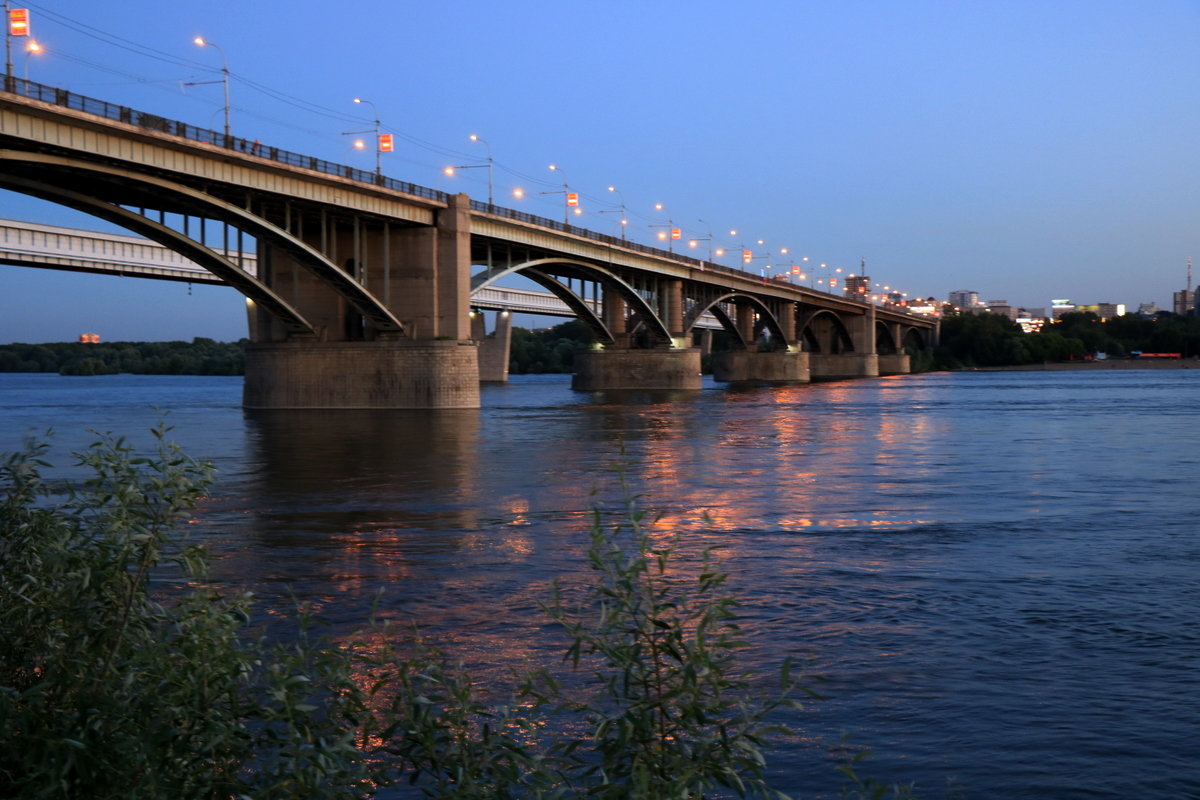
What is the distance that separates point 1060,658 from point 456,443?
1144 inches

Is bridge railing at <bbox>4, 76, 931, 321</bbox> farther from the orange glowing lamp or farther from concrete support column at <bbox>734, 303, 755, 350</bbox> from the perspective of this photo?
concrete support column at <bbox>734, 303, 755, 350</bbox>

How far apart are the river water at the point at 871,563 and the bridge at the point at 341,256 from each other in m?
10.7

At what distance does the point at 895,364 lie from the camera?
172500 millimetres

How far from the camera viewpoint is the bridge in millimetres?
39438

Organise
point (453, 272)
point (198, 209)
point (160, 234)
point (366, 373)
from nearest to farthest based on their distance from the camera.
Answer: point (160, 234) → point (198, 209) → point (366, 373) → point (453, 272)

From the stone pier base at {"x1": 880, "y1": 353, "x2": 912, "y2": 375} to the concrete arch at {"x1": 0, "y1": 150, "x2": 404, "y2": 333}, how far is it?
12537 cm

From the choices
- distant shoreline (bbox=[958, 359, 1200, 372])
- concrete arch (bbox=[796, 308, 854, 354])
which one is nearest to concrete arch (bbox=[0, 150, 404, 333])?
concrete arch (bbox=[796, 308, 854, 354])

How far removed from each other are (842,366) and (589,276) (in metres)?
71.6

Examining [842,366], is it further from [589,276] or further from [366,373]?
[366,373]

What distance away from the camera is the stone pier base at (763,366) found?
124750 millimetres

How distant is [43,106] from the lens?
115 feet

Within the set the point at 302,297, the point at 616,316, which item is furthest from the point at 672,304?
the point at 302,297

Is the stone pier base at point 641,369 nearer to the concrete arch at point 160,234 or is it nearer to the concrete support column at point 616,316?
the concrete support column at point 616,316

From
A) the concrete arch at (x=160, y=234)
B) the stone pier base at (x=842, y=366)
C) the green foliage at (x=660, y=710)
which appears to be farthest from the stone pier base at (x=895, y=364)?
the green foliage at (x=660, y=710)
